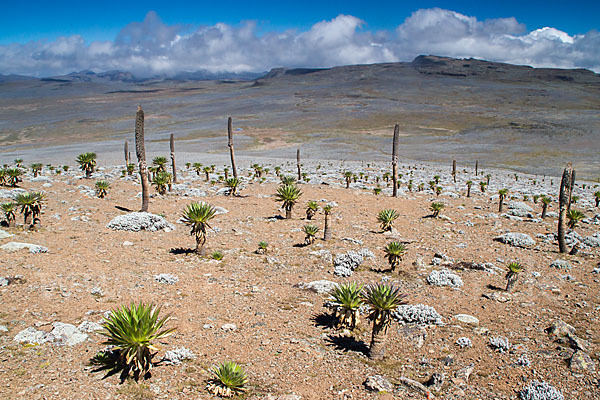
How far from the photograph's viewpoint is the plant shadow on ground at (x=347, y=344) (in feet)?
22.5

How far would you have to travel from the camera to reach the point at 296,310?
818cm

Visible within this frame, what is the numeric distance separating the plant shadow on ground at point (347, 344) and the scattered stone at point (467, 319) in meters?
2.29

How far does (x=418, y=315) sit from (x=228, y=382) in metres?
4.24

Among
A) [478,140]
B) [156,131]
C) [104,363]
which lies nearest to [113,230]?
[104,363]

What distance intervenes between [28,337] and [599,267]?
14009 millimetres

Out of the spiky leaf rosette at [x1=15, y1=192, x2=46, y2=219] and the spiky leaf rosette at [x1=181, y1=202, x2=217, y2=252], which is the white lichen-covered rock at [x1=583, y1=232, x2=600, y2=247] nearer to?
the spiky leaf rosette at [x1=181, y1=202, x2=217, y2=252]

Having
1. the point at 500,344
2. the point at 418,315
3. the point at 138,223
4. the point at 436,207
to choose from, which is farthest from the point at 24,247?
the point at 436,207

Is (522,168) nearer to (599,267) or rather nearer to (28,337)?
(599,267)

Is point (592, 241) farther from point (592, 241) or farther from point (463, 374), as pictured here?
point (463, 374)

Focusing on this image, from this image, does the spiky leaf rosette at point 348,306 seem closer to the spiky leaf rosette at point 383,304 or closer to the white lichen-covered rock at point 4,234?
the spiky leaf rosette at point 383,304

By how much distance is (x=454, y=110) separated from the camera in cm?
12081

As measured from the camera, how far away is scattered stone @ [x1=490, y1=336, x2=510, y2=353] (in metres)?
6.90

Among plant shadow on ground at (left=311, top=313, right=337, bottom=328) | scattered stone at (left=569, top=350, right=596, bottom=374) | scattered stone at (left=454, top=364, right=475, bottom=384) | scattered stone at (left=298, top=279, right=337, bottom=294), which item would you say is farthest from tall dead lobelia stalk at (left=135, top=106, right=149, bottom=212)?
scattered stone at (left=569, top=350, right=596, bottom=374)

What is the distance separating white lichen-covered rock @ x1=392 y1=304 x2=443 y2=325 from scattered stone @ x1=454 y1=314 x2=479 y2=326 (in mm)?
390
